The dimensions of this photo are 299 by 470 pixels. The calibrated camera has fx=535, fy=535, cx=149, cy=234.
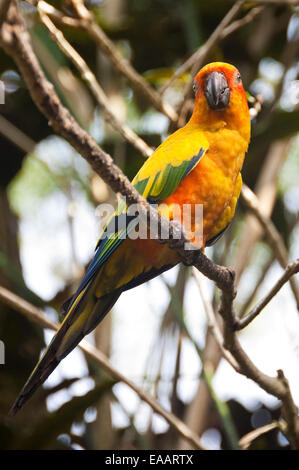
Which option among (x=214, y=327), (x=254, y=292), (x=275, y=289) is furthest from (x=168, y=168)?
(x=254, y=292)

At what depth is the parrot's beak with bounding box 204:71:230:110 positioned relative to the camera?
2.12m

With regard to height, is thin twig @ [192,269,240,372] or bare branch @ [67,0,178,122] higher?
bare branch @ [67,0,178,122]

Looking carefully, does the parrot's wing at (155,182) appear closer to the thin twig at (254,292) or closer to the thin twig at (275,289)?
the thin twig at (275,289)

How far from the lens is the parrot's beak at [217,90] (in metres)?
2.12

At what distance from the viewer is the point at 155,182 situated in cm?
202

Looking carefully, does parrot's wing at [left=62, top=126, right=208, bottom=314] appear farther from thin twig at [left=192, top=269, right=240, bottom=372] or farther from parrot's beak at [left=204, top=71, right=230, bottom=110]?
thin twig at [left=192, top=269, right=240, bottom=372]

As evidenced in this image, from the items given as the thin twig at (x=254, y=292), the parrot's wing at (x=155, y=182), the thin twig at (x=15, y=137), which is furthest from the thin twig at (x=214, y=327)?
the thin twig at (x=15, y=137)

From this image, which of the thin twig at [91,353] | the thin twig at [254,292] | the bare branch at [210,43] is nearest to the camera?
the thin twig at [91,353]

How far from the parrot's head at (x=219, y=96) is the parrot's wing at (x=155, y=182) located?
0.48ft

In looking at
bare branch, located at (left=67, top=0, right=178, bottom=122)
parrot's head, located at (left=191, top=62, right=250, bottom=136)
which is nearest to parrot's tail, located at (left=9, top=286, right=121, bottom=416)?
parrot's head, located at (left=191, top=62, right=250, bottom=136)

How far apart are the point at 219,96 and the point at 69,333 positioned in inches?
43.1

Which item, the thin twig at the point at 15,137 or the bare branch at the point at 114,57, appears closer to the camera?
the bare branch at the point at 114,57
